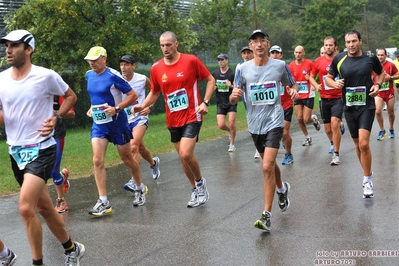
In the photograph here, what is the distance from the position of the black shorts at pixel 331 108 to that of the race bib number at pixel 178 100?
3.96 metres

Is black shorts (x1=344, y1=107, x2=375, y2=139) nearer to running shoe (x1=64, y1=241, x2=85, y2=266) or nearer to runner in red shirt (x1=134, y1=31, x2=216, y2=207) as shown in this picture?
runner in red shirt (x1=134, y1=31, x2=216, y2=207)

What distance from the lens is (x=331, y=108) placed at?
478 inches

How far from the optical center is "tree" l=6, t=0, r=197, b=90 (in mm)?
21922

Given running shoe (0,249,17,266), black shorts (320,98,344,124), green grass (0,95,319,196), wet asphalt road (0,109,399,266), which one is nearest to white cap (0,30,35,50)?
running shoe (0,249,17,266)

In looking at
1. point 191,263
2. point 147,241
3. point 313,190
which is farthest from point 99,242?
point 313,190

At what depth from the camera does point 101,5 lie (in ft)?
73.5

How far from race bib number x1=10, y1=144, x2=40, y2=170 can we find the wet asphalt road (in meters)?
1.12

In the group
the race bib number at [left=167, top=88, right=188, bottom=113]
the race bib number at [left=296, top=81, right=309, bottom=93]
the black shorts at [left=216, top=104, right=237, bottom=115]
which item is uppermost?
the race bib number at [left=167, top=88, right=188, bottom=113]

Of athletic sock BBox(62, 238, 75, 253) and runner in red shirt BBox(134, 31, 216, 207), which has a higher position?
runner in red shirt BBox(134, 31, 216, 207)

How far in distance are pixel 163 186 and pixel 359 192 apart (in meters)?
3.21

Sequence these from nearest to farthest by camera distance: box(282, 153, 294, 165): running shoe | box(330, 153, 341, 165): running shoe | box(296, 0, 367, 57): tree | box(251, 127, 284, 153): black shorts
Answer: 1. box(251, 127, 284, 153): black shorts
2. box(330, 153, 341, 165): running shoe
3. box(282, 153, 294, 165): running shoe
4. box(296, 0, 367, 57): tree

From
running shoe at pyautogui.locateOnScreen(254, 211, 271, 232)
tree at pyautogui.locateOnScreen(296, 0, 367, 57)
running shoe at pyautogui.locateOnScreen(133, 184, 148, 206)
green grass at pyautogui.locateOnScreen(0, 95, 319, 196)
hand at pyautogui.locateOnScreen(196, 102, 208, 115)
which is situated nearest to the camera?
running shoe at pyautogui.locateOnScreen(254, 211, 271, 232)

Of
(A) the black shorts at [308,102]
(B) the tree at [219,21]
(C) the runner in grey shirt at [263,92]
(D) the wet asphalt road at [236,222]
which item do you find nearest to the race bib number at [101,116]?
(D) the wet asphalt road at [236,222]

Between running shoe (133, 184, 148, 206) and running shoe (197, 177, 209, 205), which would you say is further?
running shoe (133, 184, 148, 206)
